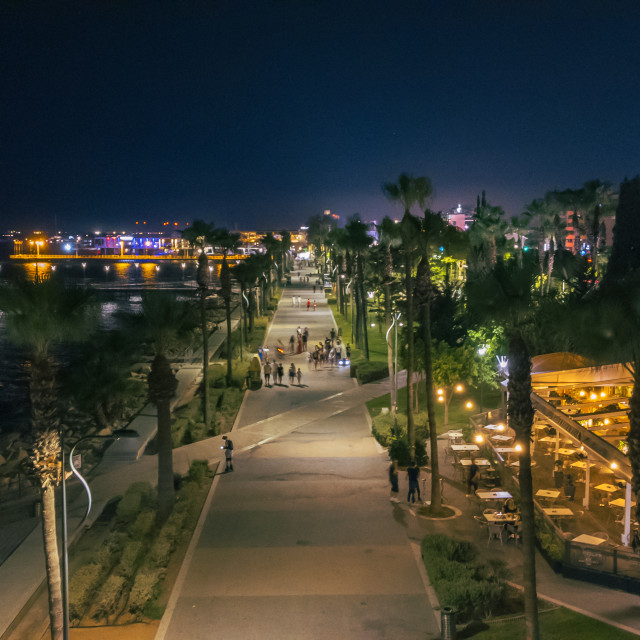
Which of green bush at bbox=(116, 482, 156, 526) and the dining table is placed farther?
green bush at bbox=(116, 482, 156, 526)

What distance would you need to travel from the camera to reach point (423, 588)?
12867mm

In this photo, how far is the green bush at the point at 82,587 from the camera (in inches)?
481

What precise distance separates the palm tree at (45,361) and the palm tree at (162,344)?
5.22 m

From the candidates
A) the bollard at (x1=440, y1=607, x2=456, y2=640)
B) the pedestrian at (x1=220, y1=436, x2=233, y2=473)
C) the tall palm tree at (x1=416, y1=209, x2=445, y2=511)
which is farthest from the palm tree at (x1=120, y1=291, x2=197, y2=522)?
the bollard at (x1=440, y1=607, x2=456, y2=640)

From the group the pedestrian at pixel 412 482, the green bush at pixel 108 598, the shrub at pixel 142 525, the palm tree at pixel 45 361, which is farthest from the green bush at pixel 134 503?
the pedestrian at pixel 412 482

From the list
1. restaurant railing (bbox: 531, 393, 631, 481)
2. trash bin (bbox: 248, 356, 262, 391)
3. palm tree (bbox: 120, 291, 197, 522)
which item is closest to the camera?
restaurant railing (bbox: 531, 393, 631, 481)

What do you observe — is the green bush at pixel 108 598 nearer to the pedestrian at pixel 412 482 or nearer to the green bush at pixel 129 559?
the green bush at pixel 129 559

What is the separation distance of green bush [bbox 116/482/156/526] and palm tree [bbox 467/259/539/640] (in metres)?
10.4

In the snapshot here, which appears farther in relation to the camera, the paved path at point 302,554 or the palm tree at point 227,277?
the palm tree at point 227,277

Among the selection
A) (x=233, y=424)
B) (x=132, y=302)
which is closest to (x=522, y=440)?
(x=233, y=424)

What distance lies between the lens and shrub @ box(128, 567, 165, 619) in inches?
481

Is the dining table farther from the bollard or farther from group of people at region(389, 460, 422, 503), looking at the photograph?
group of people at region(389, 460, 422, 503)

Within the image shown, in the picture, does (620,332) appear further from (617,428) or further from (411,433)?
(411,433)

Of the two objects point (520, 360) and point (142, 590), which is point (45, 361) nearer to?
point (142, 590)
